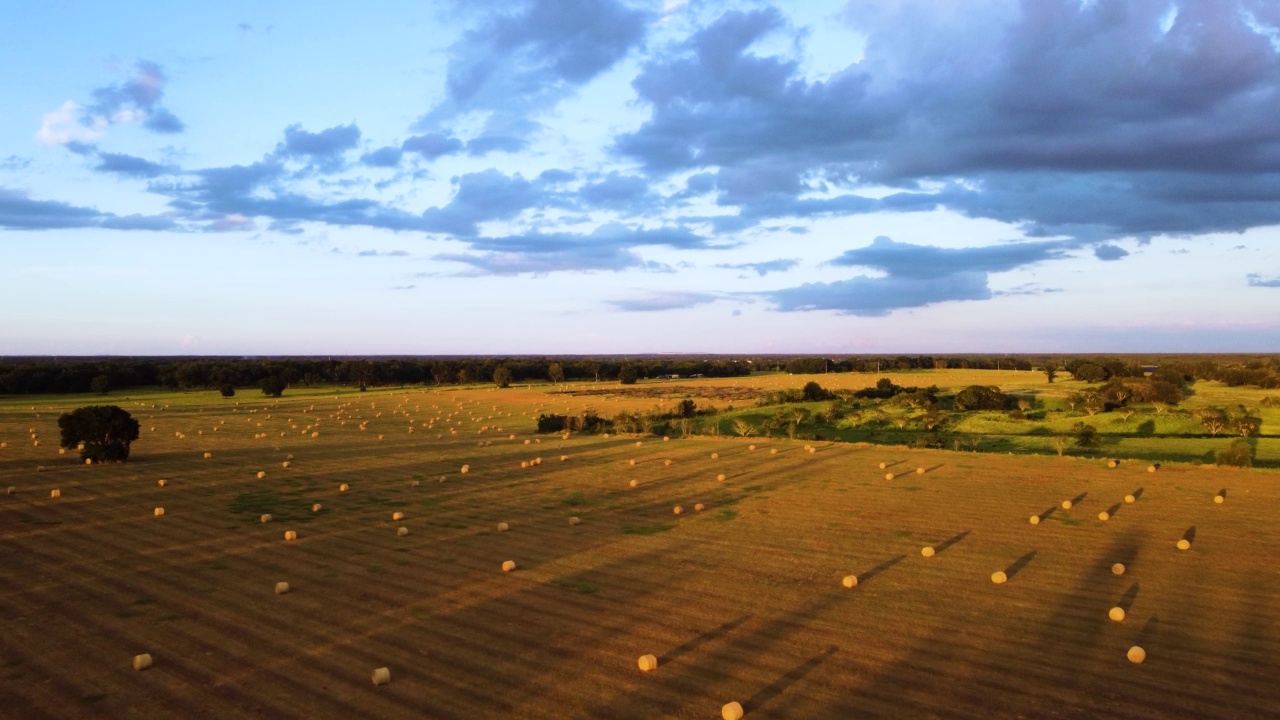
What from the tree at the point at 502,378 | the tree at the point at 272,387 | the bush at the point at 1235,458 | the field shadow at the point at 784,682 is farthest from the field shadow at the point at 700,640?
the tree at the point at 502,378

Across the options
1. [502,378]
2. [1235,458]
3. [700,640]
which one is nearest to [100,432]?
[700,640]

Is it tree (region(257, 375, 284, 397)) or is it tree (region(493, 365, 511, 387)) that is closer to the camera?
tree (region(257, 375, 284, 397))

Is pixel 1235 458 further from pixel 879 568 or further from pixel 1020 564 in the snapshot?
pixel 879 568

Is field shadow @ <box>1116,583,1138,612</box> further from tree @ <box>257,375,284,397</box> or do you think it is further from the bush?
tree @ <box>257,375,284,397</box>

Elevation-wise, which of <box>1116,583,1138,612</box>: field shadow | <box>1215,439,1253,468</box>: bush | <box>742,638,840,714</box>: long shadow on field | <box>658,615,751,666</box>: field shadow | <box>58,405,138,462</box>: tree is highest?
<box>58,405,138,462</box>: tree

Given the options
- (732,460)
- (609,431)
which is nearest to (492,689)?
(732,460)

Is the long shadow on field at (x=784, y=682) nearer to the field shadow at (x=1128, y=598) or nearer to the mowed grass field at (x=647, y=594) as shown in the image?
the mowed grass field at (x=647, y=594)

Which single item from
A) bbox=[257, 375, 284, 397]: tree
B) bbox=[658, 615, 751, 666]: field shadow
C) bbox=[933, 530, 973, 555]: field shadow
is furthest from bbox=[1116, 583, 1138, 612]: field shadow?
bbox=[257, 375, 284, 397]: tree
